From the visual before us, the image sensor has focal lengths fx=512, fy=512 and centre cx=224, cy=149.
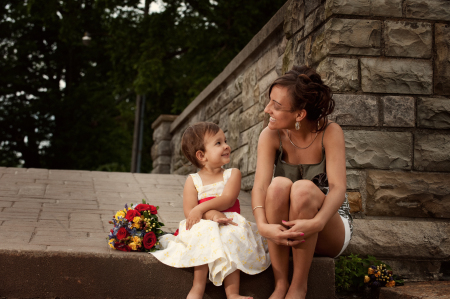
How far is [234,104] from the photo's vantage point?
5.99 meters

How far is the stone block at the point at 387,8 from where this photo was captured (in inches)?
136

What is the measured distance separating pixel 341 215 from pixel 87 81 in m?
16.9

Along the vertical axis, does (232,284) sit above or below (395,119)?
below

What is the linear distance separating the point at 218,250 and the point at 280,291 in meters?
0.39

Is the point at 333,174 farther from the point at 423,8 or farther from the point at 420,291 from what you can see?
the point at 423,8

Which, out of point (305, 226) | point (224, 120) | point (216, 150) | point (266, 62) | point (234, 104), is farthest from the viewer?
point (224, 120)

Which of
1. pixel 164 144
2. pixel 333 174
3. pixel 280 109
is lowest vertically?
pixel 333 174

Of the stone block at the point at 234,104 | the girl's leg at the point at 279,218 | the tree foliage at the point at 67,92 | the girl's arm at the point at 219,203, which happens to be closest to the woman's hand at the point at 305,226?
the girl's leg at the point at 279,218

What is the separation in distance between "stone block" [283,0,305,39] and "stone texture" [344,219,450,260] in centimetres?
165

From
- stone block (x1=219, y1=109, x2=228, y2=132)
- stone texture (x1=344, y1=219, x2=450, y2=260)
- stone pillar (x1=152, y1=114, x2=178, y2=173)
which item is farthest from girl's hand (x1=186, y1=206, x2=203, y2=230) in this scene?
stone pillar (x1=152, y1=114, x2=178, y2=173)

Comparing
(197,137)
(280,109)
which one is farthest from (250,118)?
(280,109)

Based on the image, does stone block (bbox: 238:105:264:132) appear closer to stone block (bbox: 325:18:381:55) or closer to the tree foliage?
stone block (bbox: 325:18:381:55)

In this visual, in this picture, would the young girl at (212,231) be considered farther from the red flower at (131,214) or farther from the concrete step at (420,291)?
the concrete step at (420,291)

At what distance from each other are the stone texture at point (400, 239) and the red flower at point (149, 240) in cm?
130
